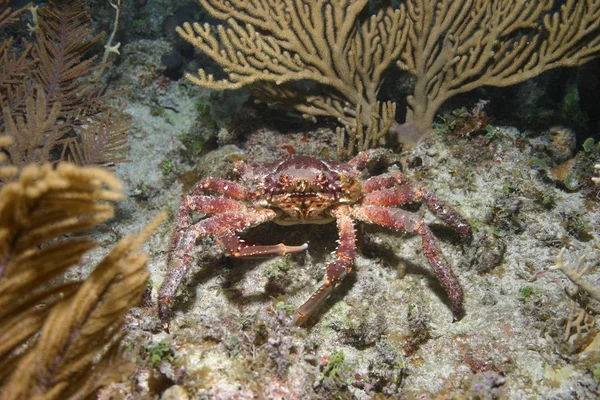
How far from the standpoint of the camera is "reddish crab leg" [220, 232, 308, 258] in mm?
3570

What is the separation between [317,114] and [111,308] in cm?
415

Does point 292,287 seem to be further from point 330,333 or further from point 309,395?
point 309,395

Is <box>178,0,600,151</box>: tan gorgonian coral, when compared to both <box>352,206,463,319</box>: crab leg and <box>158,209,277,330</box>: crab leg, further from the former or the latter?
<box>158,209,277,330</box>: crab leg

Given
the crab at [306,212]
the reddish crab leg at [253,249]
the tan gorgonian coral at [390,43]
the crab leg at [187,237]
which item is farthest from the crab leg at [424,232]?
the tan gorgonian coral at [390,43]

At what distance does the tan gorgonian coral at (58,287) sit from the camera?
5.74 ft

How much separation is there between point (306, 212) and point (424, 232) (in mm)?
1288

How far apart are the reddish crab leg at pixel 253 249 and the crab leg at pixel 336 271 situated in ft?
1.23

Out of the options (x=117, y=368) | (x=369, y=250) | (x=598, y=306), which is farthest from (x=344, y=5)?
(x=117, y=368)

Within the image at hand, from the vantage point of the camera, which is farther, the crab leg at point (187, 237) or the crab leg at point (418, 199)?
the crab leg at point (418, 199)

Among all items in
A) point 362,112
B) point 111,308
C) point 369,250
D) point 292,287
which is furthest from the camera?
point 362,112

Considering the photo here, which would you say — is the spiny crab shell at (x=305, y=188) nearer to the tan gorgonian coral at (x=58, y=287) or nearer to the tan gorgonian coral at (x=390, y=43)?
the tan gorgonian coral at (x=390, y=43)

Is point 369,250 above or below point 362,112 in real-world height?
below

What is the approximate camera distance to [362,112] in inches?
214

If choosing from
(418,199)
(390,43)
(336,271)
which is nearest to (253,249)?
(336,271)
